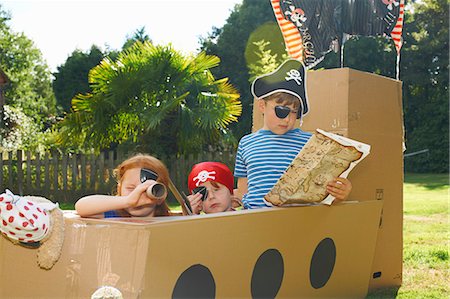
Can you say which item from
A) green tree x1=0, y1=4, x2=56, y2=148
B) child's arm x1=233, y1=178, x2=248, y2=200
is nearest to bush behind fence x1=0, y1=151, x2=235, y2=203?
child's arm x1=233, y1=178, x2=248, y2=200

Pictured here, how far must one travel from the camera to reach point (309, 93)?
2.98 metres

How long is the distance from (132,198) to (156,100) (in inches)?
300

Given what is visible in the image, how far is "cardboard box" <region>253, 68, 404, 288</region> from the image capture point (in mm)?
2891

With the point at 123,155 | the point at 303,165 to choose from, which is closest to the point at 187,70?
the point at 123,155

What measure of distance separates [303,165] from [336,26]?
187 cm

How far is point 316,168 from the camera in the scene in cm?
219

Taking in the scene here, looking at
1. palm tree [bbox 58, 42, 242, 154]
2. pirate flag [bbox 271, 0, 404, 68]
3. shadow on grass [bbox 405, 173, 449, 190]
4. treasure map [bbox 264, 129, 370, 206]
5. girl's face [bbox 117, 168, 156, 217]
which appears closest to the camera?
girl's face [bbox 117, 168, 156, 217]

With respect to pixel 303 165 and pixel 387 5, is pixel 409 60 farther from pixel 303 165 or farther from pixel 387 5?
pixel 303 165

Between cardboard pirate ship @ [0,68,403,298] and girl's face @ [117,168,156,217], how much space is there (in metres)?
0.23

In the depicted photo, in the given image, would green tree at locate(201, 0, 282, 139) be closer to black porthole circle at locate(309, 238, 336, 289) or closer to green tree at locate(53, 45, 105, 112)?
green tree at locate(53, 45, 105, 112)

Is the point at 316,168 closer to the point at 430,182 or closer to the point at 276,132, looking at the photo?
the point at 276,132

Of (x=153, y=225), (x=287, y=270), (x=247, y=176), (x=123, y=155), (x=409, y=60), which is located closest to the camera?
(x=153, y=225)

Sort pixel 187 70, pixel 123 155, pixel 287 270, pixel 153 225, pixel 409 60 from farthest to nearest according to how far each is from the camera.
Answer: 1. pixel 409 60
2. pixel 123 155
3. pixel 187 70
4. pixel 287 270
5. pixel 153 225

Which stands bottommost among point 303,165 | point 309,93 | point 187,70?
point 303,165
